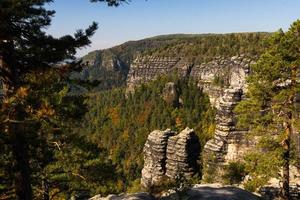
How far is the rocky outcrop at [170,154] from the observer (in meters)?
56.9

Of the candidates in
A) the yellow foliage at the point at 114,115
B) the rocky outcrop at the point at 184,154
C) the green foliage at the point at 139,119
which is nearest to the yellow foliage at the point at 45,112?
the rocky outcrop at the point at 184,154

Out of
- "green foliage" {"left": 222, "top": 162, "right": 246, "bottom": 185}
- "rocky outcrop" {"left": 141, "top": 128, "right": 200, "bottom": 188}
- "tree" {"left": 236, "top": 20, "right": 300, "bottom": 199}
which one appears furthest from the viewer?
"rocky outcrop" {"left": 141, "top": 128, "right": 200, "bottom": 188}

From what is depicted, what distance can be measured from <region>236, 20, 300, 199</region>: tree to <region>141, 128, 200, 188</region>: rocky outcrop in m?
32.1

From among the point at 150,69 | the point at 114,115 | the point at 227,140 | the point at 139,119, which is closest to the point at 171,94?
the point at 139,119

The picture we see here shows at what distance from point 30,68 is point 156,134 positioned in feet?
170

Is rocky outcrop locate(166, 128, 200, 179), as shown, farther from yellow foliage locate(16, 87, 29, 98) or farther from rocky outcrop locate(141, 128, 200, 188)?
yellow foliage locate(16, 87, 29, 98)

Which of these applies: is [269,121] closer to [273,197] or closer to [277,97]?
[277,97]

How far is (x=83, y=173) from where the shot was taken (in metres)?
21.0

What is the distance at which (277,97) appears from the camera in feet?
72.3

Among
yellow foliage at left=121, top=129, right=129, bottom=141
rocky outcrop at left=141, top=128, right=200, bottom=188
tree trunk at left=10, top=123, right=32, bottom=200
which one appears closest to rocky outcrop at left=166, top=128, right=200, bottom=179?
rocky outcrop at left=141, top=128, right=200, bottom=188

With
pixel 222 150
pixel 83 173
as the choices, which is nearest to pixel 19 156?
pixel 83 173

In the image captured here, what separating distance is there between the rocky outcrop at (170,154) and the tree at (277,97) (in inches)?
1265

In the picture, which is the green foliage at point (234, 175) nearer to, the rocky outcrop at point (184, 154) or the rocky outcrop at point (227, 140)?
the rocky outcrop at point (227, 140)

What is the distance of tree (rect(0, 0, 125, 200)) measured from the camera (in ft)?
35.7
